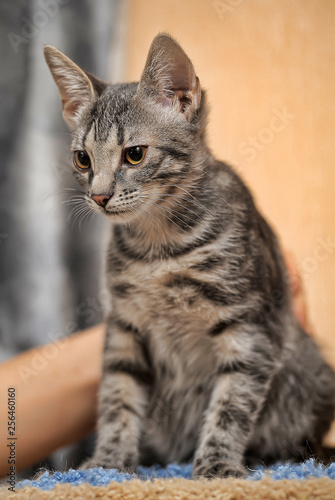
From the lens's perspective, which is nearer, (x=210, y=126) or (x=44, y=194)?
(x=210, y=126)

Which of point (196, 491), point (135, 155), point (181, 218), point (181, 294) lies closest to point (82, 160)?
point (135, 155)

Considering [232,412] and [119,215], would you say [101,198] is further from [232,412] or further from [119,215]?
[232,412]

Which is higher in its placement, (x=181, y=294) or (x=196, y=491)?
(x=181, y=294)

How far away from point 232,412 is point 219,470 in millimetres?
114

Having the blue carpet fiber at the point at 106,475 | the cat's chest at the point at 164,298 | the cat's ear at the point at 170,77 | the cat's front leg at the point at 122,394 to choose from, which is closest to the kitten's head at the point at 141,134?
the cat's ear at the point at 170,77

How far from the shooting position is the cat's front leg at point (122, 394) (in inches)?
38.9

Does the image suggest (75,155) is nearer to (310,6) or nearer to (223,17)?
(223,17)

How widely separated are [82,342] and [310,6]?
103 cm

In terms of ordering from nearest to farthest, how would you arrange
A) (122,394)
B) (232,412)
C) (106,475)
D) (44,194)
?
(106,475)
(232,412)
(122,394)
(44,194)

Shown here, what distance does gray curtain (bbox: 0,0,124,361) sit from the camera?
1422 millimetres

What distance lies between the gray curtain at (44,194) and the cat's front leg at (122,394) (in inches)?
20.2

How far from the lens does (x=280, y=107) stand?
3.07ft

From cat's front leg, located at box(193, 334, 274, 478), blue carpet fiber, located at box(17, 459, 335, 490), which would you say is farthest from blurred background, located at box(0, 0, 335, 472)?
blue carpet fiber, located at box(17, 459, 335, 490)

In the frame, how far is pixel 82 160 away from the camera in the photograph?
0.99m
